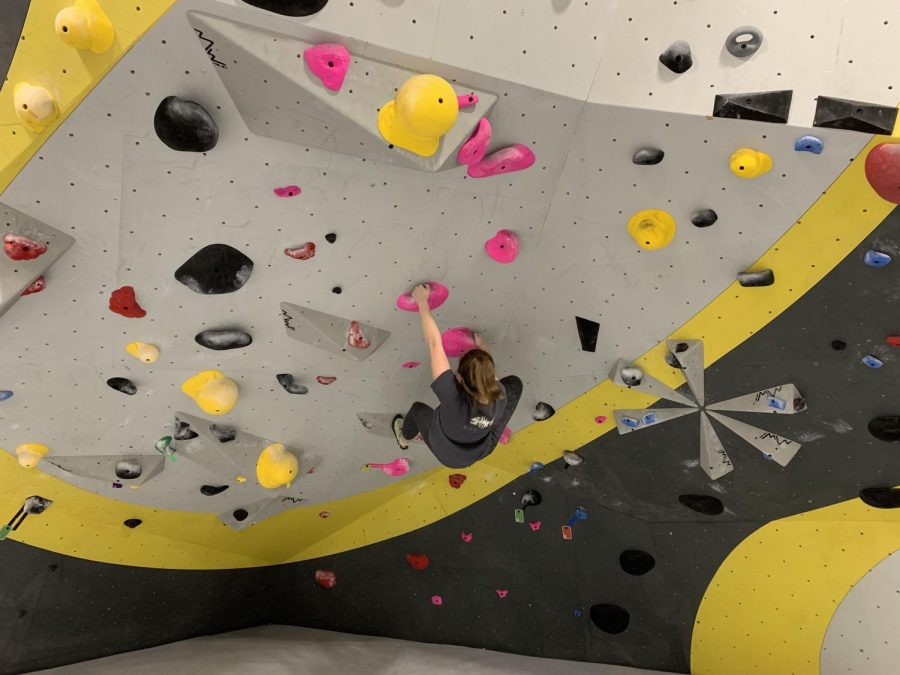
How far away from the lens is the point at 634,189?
6.68 ft

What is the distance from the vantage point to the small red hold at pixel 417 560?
382 centimetres

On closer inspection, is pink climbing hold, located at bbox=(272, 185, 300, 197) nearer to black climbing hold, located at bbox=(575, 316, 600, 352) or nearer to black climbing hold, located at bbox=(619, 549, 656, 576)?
black climbing hold, located at bbox=(575, 316, 600, 352)

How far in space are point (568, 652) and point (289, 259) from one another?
276cm

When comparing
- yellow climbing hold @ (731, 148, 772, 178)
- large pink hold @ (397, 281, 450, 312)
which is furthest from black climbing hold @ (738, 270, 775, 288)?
large pink hold @ (397, 281, 450, 312)

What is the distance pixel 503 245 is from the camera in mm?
2262

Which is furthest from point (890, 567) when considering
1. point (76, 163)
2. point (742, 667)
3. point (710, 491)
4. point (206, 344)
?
point (76, 163)

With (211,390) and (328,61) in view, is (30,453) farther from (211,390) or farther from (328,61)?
(328,61)

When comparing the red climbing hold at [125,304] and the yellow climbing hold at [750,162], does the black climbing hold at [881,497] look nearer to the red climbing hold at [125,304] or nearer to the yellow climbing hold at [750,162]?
the yellow climbing hold at [750,162]

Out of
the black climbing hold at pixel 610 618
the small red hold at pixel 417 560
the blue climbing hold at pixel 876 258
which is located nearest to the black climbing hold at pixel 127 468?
the small red hold at pixel 417 560

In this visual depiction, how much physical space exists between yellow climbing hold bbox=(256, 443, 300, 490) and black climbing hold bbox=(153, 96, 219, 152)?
1.58m

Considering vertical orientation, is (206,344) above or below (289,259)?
below

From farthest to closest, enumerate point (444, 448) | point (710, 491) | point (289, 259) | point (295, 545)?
point (295, 545), point (710, 491), point (444, 448), point (289, 259)

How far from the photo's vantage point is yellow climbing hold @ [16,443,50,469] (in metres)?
2.52

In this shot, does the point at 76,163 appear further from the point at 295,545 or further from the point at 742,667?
the point at 742,667
